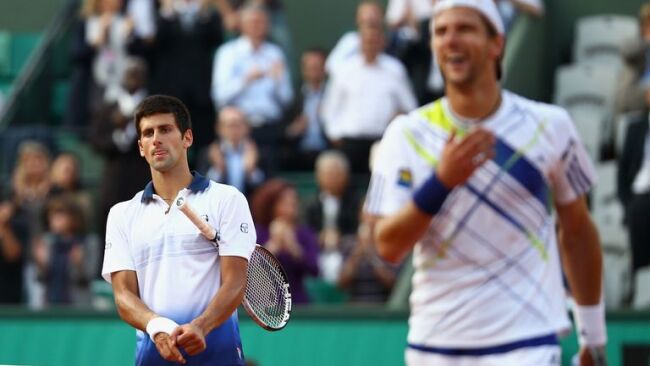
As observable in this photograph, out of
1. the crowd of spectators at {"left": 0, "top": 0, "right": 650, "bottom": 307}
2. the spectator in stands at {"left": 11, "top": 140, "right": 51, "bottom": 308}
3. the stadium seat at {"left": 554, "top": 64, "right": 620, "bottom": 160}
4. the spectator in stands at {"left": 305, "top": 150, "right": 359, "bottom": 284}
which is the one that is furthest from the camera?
the stadium seat at {"left": 554, "top": 64, "right": 620, "bottom": 160}

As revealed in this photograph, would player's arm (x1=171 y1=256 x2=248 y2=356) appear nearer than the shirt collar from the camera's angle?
Yes

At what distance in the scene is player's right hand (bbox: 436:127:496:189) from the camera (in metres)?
4.82

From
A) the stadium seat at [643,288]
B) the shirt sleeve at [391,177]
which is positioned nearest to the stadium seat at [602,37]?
the stadium seat at [643,288]

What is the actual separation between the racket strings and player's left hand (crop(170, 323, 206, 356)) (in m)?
0.44

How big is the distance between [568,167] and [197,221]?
129 cm

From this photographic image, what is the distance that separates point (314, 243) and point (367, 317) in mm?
701

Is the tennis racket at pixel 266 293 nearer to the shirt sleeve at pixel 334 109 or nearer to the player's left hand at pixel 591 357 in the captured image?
the player's left hand at pixel 591 357

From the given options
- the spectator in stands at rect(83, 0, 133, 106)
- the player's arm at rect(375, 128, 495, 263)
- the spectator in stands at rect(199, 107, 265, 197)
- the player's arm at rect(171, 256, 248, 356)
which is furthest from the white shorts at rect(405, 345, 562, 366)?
A: the spectator in stands at rect(83, 0, 133, 106)

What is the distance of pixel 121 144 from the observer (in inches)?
529

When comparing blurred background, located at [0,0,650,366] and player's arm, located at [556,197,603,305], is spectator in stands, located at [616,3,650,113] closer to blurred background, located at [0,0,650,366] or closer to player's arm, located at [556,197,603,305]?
blurred background, located at [0,0,650,366]

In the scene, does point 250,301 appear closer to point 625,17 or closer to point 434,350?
point 434,350

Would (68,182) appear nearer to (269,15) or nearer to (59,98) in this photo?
(269,15)

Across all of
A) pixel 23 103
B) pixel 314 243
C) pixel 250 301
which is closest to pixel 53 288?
pixel 314 243

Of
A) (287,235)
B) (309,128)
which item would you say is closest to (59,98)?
(309,128)
